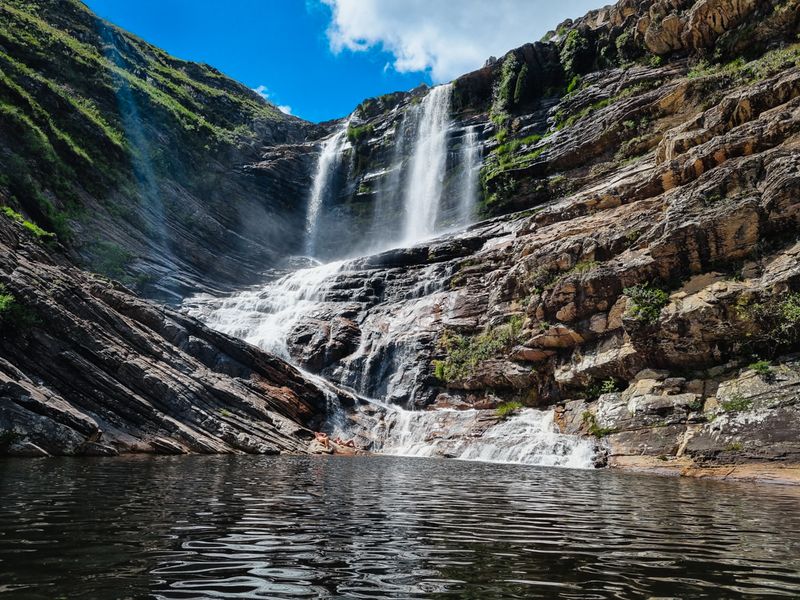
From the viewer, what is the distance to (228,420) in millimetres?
26781

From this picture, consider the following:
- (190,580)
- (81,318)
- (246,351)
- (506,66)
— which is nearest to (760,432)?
(190,580)

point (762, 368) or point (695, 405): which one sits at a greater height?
point (762, 368)

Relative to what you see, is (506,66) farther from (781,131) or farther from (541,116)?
(781,131)

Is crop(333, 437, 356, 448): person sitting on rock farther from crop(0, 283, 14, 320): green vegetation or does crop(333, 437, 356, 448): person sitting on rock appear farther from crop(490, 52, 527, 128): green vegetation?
crop(490, 52, 527, 128): green vegetation

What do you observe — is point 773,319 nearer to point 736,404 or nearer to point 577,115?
point 736,404

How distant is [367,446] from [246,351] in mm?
9764

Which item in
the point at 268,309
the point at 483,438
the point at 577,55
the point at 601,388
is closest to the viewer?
the point at 601,388

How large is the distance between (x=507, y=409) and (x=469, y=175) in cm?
3493

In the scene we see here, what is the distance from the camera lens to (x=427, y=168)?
6488 centimetres

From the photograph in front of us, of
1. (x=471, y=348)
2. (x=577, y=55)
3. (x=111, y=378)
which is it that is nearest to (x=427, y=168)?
(x=577, y=55)

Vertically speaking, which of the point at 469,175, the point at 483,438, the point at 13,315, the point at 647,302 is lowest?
the point at 483,438

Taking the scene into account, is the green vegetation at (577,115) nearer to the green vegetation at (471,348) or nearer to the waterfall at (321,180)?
the green vegetation at (471,348)

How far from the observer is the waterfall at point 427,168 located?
62.1m

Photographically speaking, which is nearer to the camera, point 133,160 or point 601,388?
point 601,388
